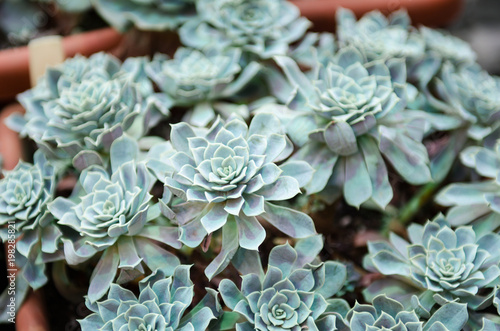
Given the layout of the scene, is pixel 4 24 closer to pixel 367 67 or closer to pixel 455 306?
pixel 367 67

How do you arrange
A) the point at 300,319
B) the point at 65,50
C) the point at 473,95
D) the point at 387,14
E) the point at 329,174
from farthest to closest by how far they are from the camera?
the point at 387,14 → the point at 65,50 → the point at 473,95 → the point at 329,174 → the point at 300,319

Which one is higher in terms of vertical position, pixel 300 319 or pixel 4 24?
pixel 4 24

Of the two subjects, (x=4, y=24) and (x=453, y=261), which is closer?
(x=453, y=261)

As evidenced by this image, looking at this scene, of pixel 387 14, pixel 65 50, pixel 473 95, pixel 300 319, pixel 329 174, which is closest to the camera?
pixel 300 319

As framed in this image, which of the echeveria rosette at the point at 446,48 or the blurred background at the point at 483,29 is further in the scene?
the blurred background at the point at 483,29

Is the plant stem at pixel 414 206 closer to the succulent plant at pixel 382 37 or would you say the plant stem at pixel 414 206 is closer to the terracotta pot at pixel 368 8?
the succulent plant at pixel 382 37

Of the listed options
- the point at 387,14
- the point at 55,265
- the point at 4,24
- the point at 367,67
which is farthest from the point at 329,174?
the point at 4,24

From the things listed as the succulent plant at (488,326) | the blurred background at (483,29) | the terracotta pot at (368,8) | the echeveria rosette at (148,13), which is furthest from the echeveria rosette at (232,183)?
the blurred background at (483,29)

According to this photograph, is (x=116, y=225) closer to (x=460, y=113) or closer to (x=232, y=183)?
(x=232, y=183)
